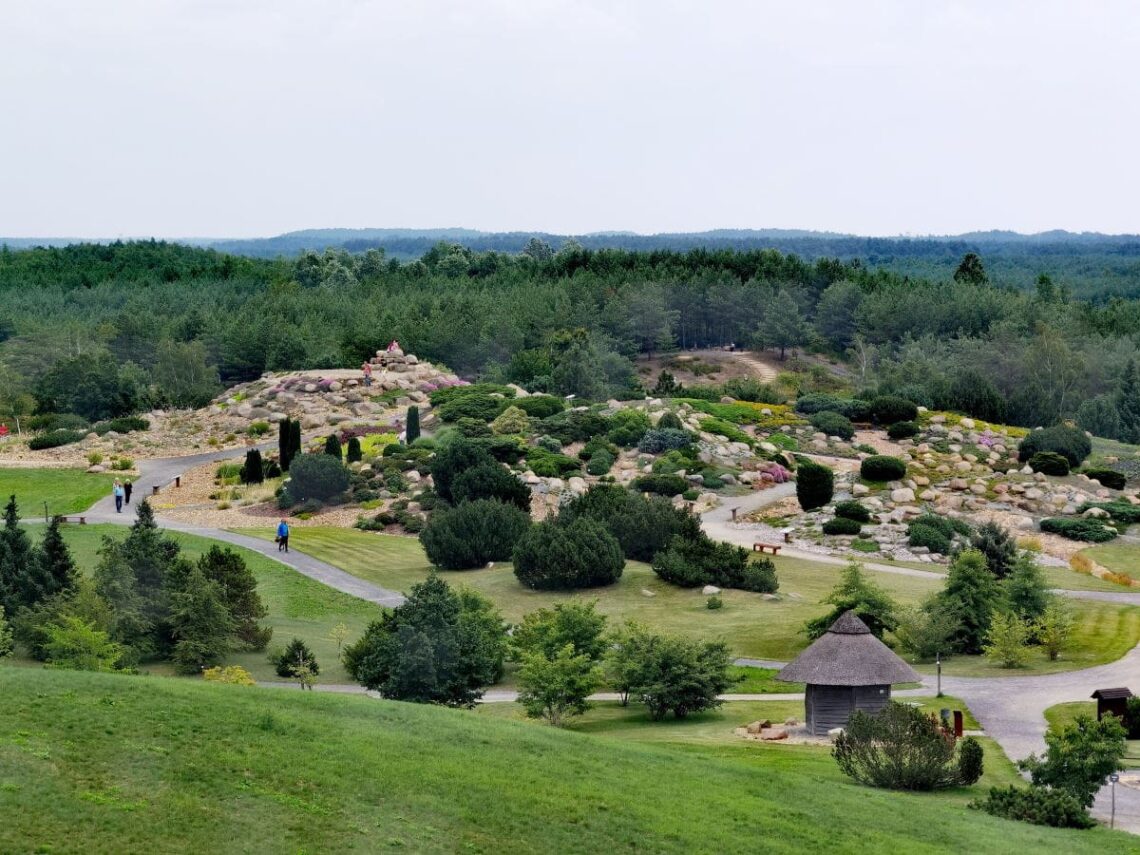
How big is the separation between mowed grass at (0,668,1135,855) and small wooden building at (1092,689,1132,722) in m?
5.86

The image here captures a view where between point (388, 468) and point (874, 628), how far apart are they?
27777 millimetres

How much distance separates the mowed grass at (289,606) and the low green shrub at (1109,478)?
106ft

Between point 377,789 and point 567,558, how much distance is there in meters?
24.0

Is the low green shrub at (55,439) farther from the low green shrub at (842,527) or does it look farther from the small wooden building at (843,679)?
the small wooden building at (843,679)

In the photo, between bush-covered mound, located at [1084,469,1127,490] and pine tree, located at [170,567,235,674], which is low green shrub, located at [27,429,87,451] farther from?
bush-covered mound, located at [1084,469,1127,490]

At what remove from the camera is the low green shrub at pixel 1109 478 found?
6278cm

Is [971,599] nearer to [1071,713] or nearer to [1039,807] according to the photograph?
[1071,713]

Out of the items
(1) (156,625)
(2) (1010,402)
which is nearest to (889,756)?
(1) (156,625)

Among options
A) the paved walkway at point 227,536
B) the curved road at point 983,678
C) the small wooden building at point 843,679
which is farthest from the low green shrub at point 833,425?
the small wooden building at point 843,679

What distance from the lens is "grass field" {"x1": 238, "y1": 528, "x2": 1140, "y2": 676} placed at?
39.5m

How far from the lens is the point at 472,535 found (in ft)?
161

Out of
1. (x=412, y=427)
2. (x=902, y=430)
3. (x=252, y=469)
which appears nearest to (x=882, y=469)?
(x=902, y=430)

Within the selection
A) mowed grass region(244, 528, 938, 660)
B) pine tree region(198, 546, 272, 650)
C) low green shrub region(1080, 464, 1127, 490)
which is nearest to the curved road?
mowed grass region(244, 528, 938, 660)

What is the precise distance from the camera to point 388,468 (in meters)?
62.8
